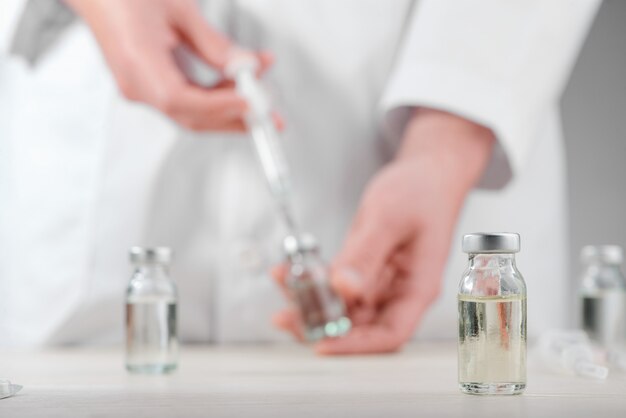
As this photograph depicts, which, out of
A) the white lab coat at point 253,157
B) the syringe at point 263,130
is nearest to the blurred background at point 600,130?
the white lab coat at point 253,157

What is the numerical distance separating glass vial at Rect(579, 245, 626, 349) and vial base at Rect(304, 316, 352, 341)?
0.77 ft

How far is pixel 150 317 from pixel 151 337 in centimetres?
1

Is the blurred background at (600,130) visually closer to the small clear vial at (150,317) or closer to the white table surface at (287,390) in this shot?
the white table surface at (287,390)

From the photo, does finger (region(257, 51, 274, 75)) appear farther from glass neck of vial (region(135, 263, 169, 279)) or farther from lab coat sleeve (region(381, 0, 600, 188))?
glass neck of vial (region(135, 263, 169, 279))

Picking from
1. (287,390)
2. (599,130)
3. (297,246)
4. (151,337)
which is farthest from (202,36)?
(599,130)

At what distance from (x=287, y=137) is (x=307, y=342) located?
0.74ft

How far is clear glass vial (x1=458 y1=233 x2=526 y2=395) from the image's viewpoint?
47cm

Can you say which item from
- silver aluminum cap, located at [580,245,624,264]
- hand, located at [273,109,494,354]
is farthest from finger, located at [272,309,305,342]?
silver aluminum cap, located at [580,245,624,264]

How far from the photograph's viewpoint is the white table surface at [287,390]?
427mm

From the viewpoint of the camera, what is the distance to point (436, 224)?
80 centimetres

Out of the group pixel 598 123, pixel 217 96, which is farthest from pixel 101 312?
pixel 598 123

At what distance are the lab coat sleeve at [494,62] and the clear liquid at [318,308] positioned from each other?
21 centimetres

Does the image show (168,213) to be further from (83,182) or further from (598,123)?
(598,123)

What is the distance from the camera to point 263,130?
2.70 ft
